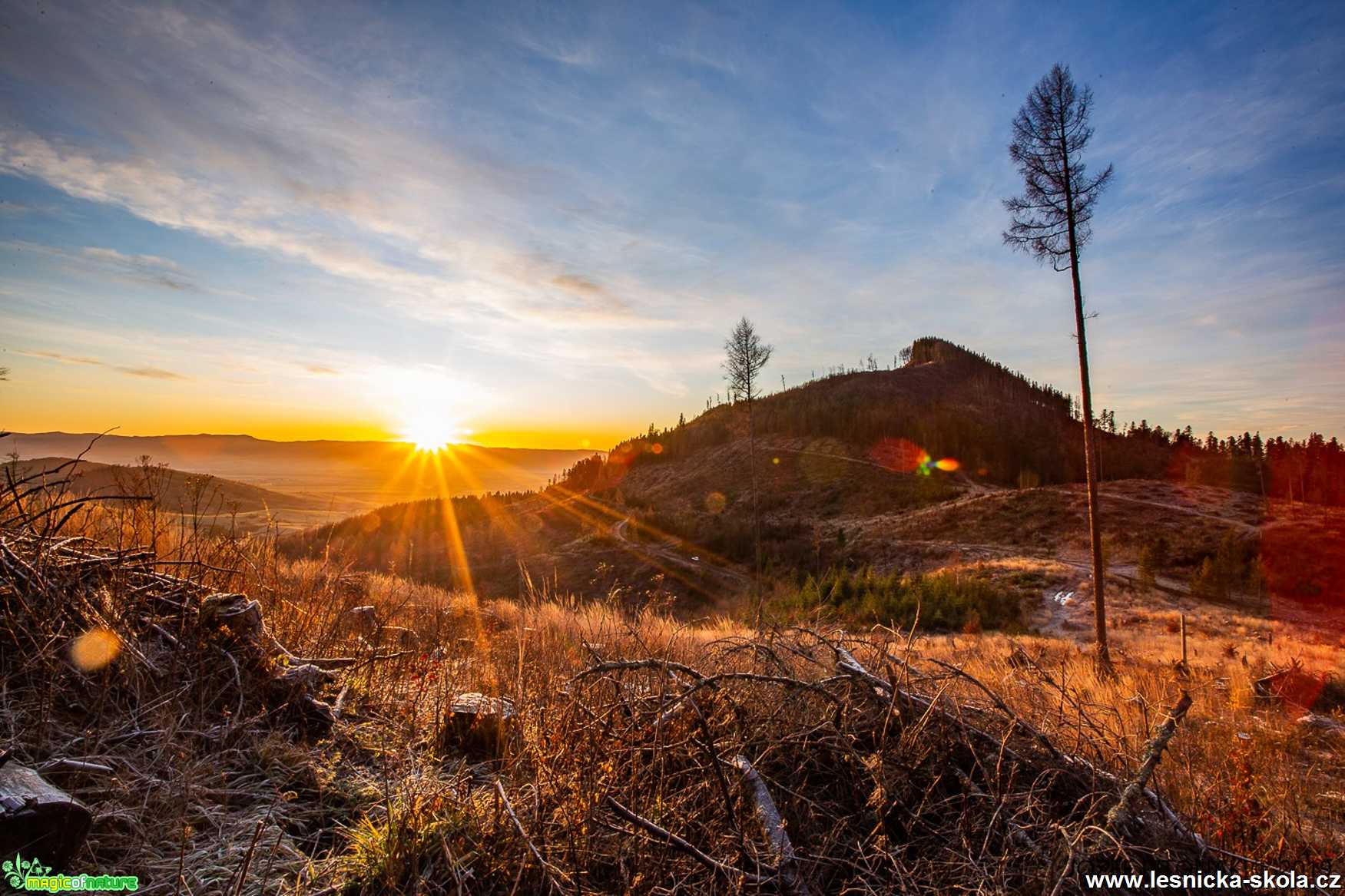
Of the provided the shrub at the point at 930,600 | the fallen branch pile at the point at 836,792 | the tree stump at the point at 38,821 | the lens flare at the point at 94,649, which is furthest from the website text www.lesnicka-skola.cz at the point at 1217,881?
the shrub at the point at 930,600

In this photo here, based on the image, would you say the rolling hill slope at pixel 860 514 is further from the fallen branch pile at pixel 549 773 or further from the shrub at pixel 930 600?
the shrub at pixel 930 600

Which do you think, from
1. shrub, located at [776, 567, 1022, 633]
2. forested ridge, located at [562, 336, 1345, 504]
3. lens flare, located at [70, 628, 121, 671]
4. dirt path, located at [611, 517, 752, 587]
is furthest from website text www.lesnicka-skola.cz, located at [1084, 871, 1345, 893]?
forested ridge, located at [562, 336, 1345, 504]

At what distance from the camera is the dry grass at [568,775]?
2.18 m

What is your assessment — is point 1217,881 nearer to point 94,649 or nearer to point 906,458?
point 94,649

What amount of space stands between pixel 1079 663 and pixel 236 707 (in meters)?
13.1

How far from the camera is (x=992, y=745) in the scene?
2863mm

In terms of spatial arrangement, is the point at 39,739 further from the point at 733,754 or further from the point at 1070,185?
the point at 1070,185

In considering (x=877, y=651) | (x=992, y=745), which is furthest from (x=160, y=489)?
(x=992, y=745)

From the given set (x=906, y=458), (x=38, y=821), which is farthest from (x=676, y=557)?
(x=38, y=821)

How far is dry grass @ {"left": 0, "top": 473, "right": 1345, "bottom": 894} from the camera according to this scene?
218 cm

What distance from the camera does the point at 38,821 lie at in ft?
6.06

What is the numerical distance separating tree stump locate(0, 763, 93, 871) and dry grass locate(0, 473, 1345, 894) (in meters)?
0.14

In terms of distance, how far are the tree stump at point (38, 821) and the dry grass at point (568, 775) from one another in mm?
143

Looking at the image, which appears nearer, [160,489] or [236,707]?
[236,707]
